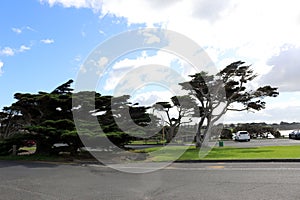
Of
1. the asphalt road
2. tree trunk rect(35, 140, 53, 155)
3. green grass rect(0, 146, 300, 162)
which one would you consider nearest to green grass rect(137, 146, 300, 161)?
green grass rect(0, 146, 300, 162)

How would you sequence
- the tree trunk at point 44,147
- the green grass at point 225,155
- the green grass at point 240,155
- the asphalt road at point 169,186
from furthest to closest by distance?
the tree trunk at point 44,147
the green grass at point 225,155
the green grass at point 240,155
the asphalt road at point 169,186

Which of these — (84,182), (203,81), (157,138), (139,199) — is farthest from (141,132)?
(157,138)

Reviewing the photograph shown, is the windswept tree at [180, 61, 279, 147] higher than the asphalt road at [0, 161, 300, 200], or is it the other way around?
the windswept tree at [180, 61, 279, 147]

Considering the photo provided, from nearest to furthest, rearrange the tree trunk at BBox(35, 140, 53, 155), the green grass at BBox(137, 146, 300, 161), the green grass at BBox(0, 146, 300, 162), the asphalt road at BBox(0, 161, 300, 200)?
the asphalt road at BBox(0, 161, 300, 200)
the green grass at BBox(137, 146, 300, 161)
the green grass at BBox(0, 146, 300, 162)
the tree trunk at BBox(35, 140, 53, 155)

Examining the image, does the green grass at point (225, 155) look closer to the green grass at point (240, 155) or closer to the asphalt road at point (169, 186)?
the green grass at point (240, 155)

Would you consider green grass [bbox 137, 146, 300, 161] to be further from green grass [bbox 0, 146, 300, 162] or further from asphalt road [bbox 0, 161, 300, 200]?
asphalt road [bbox 0, 161, 300, 200]

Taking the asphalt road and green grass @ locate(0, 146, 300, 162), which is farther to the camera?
green grass @ locate(0, 146, 300, 162)

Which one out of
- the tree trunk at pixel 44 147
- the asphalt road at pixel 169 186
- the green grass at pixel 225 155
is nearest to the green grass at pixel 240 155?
the green grass at pixel 225 155

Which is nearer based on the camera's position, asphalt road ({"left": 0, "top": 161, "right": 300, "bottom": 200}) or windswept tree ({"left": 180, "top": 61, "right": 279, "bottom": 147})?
asphalt road ({"left": 0, "top": 161, "right": 300, "bottom": 200})

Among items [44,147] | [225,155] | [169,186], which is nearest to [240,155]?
[225,155]

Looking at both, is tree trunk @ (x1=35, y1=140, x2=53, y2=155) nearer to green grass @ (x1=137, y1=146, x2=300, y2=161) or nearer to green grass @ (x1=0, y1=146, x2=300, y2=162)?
green grass @ (x1=0, y1=146, x2=300, y2=162)

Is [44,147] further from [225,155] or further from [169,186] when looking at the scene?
[169,186]

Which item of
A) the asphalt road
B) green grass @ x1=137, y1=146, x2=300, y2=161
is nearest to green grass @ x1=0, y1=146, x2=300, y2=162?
green grass @ x1=137, y1=146, x2=300, y2=161

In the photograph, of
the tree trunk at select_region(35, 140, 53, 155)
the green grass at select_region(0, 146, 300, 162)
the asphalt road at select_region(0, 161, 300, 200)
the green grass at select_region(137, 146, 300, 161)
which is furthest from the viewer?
the tree trunk at select_region(35, 140, 53, 155)
